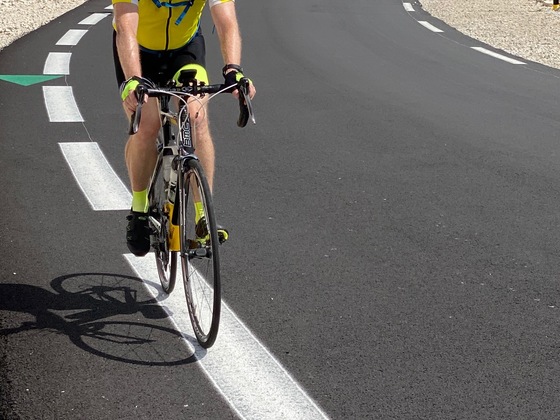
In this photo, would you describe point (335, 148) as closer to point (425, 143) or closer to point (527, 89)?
point (425, 143)

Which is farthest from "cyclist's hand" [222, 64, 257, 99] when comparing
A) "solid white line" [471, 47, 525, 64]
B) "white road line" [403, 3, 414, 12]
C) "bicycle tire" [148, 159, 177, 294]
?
"white road line" [403, 3, 414, 12]

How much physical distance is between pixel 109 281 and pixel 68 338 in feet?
2.44

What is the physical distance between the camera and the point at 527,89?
1105 centimetres

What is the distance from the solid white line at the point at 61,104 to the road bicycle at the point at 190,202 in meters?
4.48

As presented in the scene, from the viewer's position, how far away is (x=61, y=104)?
372 inches

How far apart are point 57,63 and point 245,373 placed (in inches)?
338

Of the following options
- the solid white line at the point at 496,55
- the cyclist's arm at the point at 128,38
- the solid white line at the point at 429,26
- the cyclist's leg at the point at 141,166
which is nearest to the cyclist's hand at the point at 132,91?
the cyclist's arm at the point at 128,38

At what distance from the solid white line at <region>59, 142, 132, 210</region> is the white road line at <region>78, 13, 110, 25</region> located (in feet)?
27.1

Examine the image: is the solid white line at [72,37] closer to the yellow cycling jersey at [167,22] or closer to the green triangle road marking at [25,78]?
the green triangle road marking at [25,78]

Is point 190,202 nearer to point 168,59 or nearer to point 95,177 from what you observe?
point 168,59

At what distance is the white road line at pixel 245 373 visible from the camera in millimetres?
3670

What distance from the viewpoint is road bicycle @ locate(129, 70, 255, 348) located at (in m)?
4.05

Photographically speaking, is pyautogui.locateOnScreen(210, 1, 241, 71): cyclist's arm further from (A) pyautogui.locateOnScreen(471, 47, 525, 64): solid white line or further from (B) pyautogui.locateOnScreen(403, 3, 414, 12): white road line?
(B) pyautogui.locateOnScreen(403, 3, 414, 12): white road line

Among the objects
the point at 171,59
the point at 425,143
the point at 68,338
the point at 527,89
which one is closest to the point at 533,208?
the point at 425,143
